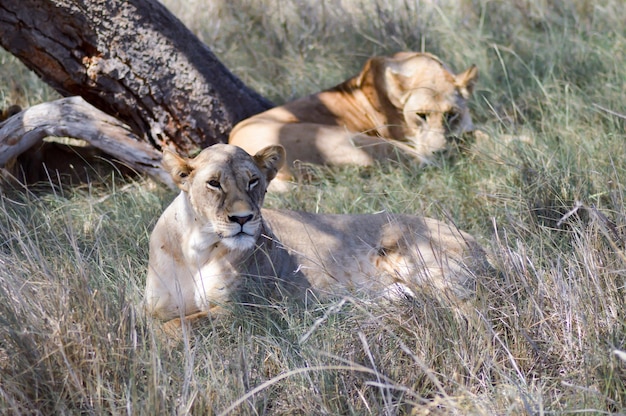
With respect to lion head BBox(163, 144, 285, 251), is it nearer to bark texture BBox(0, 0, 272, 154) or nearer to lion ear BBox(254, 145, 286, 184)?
lion ear BBox(254, 145, 286, 184)

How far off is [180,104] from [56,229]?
1191mm

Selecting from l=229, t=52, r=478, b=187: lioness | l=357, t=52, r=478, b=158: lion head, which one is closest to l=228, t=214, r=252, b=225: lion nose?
l=229, t=52, r=478, b=187: lioness

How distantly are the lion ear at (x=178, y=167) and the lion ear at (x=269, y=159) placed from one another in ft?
0.89

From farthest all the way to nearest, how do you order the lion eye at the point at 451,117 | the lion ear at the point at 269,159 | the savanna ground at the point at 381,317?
the lion eye at the point at 451,117, the lion ear at the point at 269,159, the savanna ground at the point at 381,317

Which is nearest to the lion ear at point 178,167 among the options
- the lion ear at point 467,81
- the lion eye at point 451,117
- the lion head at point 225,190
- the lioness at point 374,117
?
the lion head at point 225,190

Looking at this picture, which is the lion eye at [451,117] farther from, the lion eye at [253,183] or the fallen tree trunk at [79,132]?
the lion eye at [253,183]

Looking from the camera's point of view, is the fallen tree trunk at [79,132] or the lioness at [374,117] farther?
the lioness at [374,117]

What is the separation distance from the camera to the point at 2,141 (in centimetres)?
484

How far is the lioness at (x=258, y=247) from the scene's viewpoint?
11.2 ft

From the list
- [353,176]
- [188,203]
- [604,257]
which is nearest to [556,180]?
[604,257]

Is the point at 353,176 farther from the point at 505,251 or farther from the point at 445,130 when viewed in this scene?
the point at 505,251

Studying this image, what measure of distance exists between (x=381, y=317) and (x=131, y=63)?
235 cm

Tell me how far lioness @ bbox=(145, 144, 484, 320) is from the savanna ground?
13 centimetres

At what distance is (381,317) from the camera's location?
3215mm
